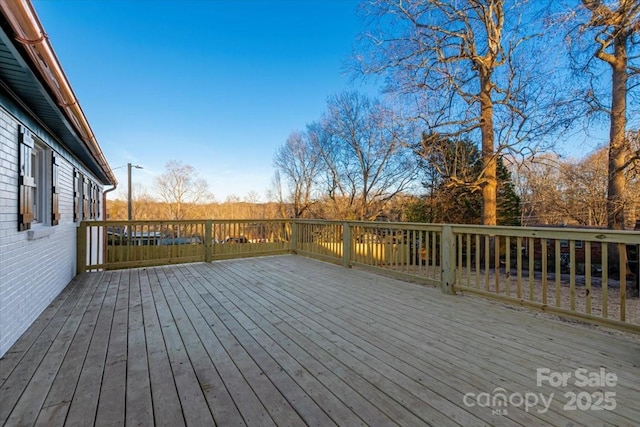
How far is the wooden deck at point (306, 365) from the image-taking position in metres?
1.50

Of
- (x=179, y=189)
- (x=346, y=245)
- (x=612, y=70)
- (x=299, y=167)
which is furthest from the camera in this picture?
(x=179, y=189)

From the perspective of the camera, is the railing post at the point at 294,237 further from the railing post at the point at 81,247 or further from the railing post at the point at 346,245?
the railing post at the point at 81,247

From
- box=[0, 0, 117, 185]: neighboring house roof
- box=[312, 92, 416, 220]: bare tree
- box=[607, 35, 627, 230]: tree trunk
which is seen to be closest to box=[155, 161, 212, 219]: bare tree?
box=[312, 92, 416, 220]: bare tree

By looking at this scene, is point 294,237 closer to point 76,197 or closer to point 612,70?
point 76,197

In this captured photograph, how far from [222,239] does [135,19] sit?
6.65 metres

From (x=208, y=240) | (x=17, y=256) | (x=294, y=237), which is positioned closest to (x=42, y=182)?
(x=17, y=256)

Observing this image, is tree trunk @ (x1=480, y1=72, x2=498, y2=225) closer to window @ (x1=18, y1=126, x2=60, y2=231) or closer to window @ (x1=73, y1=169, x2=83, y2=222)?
window @ (x1=18, y1=126, x2=60, y2=231)

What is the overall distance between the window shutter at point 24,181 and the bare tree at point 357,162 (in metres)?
13.7

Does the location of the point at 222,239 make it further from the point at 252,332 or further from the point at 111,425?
the point at 111,425

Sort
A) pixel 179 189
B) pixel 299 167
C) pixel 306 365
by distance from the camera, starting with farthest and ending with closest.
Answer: pixel 179 189 → pixel 299 167 → pixel 306 365

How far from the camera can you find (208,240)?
6.17 meters

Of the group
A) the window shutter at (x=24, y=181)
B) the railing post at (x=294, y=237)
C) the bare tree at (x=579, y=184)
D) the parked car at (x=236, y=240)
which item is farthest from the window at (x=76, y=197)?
the bare tree at (x=579, y=184)

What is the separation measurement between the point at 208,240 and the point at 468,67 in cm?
880

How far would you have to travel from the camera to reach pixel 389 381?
1778 millimetres
